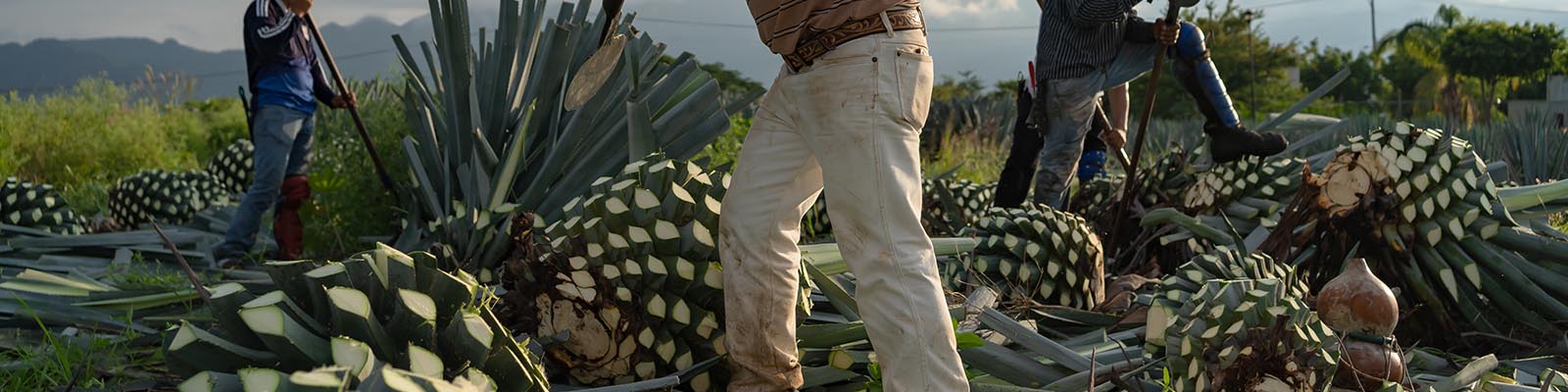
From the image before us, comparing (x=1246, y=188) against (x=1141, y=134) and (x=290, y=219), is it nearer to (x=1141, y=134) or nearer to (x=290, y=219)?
(x=1141, y=134)

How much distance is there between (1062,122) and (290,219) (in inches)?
131

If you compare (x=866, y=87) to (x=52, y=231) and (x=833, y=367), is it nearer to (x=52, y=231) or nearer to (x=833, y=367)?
(x=833, y=367)

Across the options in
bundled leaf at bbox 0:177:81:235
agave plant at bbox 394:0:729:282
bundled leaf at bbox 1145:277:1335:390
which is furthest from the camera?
bundled leaf at bbox 0:177:81:235

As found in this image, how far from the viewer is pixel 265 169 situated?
5.06 metres

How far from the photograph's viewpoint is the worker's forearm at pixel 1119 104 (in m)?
4.76

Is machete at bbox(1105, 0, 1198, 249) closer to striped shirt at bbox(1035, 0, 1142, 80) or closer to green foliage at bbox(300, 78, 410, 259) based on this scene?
striped shirt at bbox(1035, 0, 1142, 80)

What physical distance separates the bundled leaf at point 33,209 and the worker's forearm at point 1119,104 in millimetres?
4621

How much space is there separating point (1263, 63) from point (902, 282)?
46824mm

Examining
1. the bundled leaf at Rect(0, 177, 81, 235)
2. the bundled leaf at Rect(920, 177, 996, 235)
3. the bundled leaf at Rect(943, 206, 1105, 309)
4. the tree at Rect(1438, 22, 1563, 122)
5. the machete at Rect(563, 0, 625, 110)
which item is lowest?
the tree at Rect(1438, 22, 1563, 122)

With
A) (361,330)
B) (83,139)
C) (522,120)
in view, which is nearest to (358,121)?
(522,120)

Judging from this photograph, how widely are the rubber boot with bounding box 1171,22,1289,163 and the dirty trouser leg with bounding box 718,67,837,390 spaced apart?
232 cm

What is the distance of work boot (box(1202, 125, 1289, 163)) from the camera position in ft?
13.3

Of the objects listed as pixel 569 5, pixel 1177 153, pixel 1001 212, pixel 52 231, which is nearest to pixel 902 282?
pixel 1001 212

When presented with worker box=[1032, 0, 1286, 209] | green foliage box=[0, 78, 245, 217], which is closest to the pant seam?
worker box=[1032, 0, 1286, 209]
